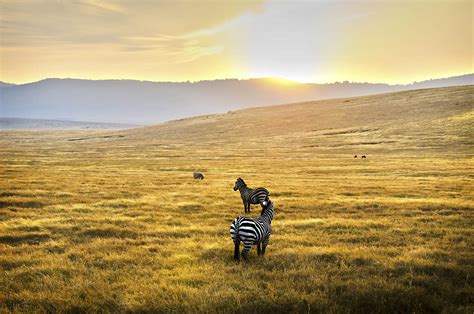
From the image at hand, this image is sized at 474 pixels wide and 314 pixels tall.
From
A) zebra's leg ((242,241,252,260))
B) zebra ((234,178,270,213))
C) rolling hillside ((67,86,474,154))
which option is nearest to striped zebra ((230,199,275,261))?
zebra's leg ((242,241,252,260))

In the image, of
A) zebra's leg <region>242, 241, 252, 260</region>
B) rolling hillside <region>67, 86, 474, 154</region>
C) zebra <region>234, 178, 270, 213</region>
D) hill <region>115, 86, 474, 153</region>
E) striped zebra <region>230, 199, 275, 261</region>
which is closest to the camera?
striped zebra <region>230, 199, 275, 261</region>

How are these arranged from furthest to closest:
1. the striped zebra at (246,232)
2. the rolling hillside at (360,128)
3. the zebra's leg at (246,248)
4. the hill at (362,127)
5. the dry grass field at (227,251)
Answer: the hill at (362,127), the rolling hillside at (360,128), the zebra's leg at (246,248), the striped zebra at (246,232), the dry grass field at (227,251)

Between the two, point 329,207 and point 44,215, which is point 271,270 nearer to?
point 329,207

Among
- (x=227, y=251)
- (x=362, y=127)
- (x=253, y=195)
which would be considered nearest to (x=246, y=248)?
(x=227, y=251)

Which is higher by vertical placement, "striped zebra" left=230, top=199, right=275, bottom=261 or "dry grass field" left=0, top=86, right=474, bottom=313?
"striped zebra" left=230, top=199, right=275, bottom=261

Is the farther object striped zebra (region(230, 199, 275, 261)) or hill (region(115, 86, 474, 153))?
hill (region(115, 86, 474, 153))

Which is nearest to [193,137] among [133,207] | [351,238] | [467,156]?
[467,156]

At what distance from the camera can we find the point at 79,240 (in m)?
14.9

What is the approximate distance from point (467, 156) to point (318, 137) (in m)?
50.9

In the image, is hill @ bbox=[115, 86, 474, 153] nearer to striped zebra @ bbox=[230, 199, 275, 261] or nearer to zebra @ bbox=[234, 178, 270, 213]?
zebra @ bbox=[234, 178, 270, 213]

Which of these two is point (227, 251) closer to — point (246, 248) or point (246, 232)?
point (246, 248)

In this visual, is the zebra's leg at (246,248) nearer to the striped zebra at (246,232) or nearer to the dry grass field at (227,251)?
the striped zebra at (246,232)

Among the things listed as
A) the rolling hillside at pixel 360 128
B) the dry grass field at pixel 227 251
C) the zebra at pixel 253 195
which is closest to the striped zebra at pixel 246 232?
the dry grass field at pixel 227 251

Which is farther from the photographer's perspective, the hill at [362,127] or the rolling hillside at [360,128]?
the hill at [362,127]
